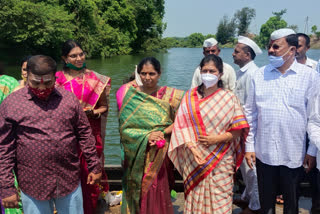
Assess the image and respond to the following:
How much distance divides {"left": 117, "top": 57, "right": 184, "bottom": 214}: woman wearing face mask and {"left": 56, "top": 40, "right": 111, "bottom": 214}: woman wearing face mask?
43 centimetres

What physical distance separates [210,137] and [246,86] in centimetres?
120

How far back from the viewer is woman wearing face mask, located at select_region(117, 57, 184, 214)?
294 cm

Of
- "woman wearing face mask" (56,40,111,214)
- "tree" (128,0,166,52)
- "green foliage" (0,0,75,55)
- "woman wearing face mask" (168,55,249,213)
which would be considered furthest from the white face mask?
"tree" (128,0,166,52)

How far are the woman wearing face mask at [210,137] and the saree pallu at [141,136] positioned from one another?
191 millimetres

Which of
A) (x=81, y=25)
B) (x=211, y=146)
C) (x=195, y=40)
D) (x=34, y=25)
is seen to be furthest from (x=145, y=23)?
(x=195, y=40)

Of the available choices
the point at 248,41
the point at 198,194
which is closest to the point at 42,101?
the point at 198,194

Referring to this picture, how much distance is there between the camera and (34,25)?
22.3 m

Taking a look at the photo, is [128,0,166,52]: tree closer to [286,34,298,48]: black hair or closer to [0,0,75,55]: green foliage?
[0,0,75,55]: green foliage

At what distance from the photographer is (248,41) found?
12.6ft

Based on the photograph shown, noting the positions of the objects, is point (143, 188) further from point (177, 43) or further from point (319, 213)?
point (177, 43)

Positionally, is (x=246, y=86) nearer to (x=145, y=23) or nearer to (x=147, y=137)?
(x=147, y=137)

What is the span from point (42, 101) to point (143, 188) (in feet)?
4.31

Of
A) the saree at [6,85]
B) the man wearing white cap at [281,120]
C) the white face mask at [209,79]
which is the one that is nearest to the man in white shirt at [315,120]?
the man wearing white cap at [281,120]

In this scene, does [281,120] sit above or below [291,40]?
below
